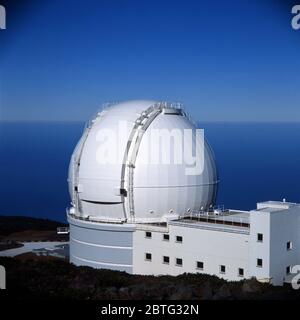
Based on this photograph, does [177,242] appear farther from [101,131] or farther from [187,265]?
[101,131]

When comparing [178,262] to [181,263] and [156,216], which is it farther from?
[156,216]

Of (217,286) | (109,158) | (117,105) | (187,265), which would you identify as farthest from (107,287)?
(117,105)

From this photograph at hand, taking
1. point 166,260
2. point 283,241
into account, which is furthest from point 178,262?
point 283,241

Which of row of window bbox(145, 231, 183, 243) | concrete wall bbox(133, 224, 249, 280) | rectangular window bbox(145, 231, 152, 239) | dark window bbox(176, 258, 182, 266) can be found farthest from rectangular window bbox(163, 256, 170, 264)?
rectangular window bbox(145, 231, 152, 239)

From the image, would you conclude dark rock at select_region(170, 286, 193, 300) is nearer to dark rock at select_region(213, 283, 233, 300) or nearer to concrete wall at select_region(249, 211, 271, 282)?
dark rock at select_region(213, 283, 233, 300)

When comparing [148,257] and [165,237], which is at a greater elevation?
[165,237]

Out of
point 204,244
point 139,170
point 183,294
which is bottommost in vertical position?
point 183,294
